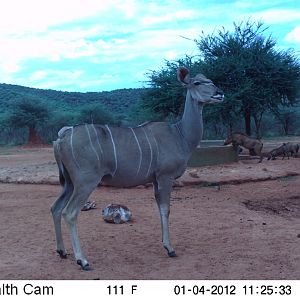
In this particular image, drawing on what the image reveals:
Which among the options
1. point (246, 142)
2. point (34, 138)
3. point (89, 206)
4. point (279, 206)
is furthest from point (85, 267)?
point (34, 138)

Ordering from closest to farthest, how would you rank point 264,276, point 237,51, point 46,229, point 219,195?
1. point 264,276
2. point 46,229
3. point 219,195
4. point 237,51

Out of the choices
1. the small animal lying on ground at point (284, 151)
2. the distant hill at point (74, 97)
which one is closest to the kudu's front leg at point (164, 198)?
the small animal lying on ground at point (284, 151)

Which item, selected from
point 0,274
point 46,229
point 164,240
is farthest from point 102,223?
point 0,274

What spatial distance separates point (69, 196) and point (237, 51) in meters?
17.7

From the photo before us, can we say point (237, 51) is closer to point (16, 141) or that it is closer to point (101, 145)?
point (101, 145)

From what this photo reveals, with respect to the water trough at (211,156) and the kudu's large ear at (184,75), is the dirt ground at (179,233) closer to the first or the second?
the kudu's large ear at (184,75)

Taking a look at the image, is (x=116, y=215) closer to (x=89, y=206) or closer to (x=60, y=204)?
(x=89, y=206)

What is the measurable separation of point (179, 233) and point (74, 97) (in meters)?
59.5

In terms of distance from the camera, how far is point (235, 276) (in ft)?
19.4

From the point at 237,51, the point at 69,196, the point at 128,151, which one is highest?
the point at 237,51

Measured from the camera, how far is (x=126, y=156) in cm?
688

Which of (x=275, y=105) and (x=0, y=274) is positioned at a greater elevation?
(x=275, y=105)

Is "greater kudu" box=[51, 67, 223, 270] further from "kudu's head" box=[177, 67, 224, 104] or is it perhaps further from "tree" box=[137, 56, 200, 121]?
"tree" box=[137, 56, 200, 121]

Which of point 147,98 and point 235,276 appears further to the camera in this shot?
point 147,98
